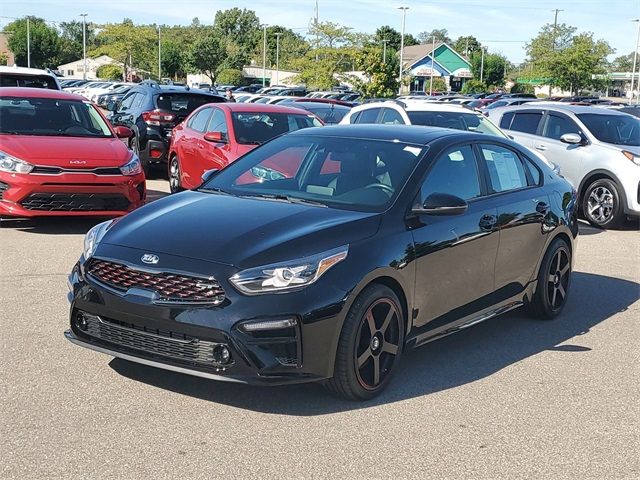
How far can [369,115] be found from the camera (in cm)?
1280

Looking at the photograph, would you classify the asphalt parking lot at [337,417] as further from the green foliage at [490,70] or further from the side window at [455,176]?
the green foliage at [490,70]

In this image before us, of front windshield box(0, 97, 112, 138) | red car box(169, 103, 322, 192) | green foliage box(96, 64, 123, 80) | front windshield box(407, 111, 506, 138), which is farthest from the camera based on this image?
green foliage box(96, 64, 123, 80)

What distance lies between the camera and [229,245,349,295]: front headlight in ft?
14.4

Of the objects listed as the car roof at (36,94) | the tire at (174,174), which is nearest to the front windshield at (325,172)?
the car roof at (36,94)

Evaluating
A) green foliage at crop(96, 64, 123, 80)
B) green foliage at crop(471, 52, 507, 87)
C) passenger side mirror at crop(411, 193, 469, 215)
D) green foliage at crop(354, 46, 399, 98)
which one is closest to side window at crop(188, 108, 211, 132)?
passenger side mirror at crop(411, 193, 469, 215)

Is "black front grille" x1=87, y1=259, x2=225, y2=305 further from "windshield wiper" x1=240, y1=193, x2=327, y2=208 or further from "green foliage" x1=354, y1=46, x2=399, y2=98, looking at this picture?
"green foliage" x1=354, y1=46, x2=399, y2=98

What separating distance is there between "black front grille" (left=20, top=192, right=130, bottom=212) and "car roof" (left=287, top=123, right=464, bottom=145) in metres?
4.08

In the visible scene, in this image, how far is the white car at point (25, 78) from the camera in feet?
48.2

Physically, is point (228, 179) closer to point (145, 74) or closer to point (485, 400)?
point (485, 400)

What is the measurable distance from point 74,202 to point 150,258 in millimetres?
5371

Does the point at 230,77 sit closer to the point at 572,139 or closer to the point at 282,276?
the point at 572,139

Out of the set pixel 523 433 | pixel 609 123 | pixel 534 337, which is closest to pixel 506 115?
pixel 609 123

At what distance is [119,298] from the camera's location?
452cm

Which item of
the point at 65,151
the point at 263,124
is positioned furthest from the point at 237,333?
the point at 263,124
